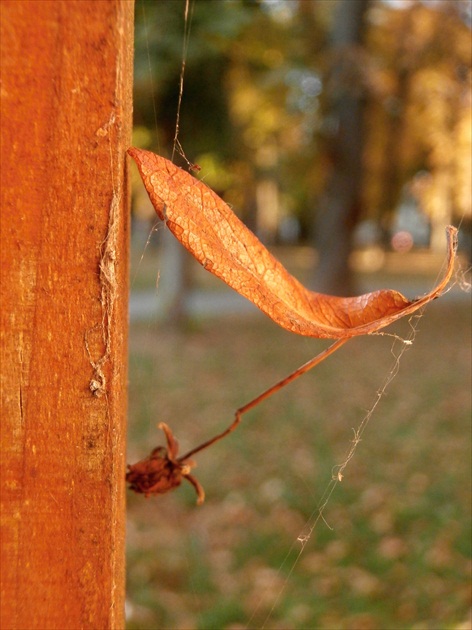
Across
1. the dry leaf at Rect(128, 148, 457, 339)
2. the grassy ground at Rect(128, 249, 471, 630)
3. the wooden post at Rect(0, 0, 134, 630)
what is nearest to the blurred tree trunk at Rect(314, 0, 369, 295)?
the grassy ground at Rect(128, 249, 471, 630)

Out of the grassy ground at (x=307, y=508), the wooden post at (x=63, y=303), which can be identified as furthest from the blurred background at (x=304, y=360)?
the wooden post at (x=63, y=303)

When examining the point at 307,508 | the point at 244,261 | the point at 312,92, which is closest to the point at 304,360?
the point at 312,92

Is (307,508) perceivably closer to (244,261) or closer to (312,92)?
(244,261)

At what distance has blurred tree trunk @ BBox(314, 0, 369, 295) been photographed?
359 inches

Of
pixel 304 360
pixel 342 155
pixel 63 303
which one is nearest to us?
pixel 63 303

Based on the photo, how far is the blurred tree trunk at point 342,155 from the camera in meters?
9.12

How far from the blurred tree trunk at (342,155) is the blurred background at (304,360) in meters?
0.03

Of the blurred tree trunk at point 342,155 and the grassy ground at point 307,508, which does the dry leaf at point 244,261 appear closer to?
the grassy ground at point 307,508

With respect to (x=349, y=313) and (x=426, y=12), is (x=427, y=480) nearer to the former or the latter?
(x=349, y=313)

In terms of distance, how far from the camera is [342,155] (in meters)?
9.98

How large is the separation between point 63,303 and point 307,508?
Result: 3363mm

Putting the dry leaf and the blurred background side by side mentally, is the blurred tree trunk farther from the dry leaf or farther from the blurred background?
the dry leaf

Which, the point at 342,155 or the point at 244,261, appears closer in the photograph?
the point at 244,261

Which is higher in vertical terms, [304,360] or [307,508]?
[304,360]
